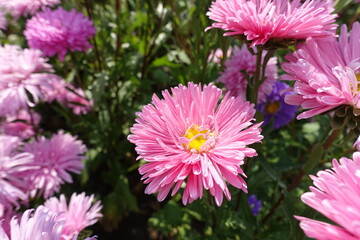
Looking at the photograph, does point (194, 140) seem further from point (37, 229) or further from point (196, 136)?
point (37, 229)

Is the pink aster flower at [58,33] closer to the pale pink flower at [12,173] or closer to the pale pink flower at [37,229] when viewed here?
the pale pink flower at [12,173]

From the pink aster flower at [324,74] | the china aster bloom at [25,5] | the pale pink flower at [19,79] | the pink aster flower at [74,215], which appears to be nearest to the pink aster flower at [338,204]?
the pink aster flower at [324,74]

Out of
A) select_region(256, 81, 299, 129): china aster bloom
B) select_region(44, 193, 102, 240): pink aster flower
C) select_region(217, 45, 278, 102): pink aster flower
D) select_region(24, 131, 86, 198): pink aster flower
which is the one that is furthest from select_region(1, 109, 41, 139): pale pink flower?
select_region(256, 81, 299, 129): china aster bloom

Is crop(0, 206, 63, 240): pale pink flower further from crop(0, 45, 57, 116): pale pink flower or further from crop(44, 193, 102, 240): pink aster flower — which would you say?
crop(0, 45, 57, 116): pale pink flower

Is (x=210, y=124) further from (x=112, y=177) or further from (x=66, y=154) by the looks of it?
(x=112, y=177)

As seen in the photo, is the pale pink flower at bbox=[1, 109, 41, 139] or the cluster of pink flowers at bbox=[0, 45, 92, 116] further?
the pale pink flower at bbox=[1, 109, 41, 139]

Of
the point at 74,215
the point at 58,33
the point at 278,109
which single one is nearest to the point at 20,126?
the point at 58,33
